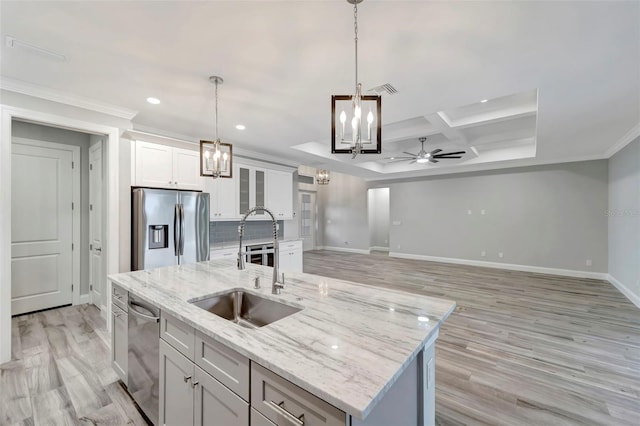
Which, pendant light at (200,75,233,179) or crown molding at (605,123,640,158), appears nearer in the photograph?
pendant light at (200,75,233,179)

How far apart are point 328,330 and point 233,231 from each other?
4264 mm

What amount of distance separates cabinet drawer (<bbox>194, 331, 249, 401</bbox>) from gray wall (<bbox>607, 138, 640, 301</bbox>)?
5.82m

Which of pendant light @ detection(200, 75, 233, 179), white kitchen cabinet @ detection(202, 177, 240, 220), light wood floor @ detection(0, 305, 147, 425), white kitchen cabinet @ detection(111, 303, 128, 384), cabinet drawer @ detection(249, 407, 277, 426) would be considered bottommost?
light wood floor @ detection(0, 305, 147, 425)

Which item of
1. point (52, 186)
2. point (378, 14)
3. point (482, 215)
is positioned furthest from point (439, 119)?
A: point (52, 186)

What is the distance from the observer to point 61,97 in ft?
9.29

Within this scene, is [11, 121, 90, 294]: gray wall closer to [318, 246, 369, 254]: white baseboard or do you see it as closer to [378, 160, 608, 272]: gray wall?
[318, 246, 369, 254]: white baseboard

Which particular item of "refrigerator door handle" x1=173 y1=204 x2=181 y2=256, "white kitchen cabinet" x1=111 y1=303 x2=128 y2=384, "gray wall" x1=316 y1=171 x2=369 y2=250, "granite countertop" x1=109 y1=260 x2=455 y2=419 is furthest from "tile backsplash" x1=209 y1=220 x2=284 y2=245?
"gray wall" x1=316 y1=171 x2=369 y2=250

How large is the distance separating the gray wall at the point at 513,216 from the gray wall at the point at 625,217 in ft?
1.16

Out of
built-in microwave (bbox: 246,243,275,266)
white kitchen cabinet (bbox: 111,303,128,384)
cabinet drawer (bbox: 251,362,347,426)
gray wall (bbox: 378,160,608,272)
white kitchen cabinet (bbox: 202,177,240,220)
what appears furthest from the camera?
gray wall (bbox: 378,160,608,272)

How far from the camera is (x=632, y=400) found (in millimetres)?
2045

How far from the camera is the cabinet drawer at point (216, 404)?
3.65ft

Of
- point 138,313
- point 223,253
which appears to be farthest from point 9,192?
point 223,253

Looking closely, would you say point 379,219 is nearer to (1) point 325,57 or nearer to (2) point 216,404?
(1) point 325,57

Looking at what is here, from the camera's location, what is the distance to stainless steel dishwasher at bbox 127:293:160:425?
5.56ft
